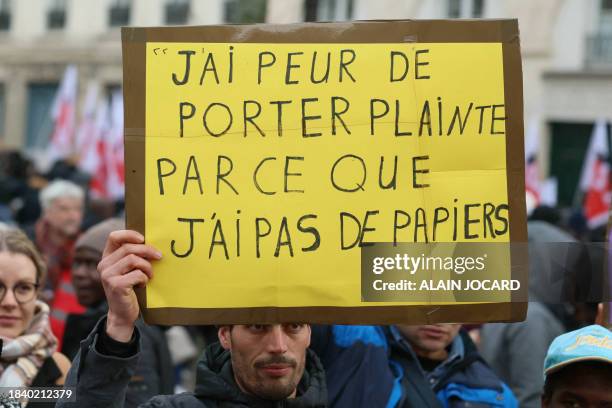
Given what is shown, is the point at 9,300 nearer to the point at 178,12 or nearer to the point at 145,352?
the point at 145,352

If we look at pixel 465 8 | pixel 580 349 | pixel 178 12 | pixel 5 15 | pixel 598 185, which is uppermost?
pixel 5 15

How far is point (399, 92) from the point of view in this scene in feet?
10.5

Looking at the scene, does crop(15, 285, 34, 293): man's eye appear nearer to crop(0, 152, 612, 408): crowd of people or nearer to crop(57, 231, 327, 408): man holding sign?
crop(0, 152, 612, 408): crowd of people

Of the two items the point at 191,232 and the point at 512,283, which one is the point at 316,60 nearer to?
the point at 191,232

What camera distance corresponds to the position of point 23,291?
3902 millimetres

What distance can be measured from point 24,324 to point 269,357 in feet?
3.14

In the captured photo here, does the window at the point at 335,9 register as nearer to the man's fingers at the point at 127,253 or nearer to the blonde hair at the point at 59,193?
the blonde hair at the point at 59,193

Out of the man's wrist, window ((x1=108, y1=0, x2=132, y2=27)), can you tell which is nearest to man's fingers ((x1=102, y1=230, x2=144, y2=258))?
the man's wrist

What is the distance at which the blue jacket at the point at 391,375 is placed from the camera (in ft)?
13.2

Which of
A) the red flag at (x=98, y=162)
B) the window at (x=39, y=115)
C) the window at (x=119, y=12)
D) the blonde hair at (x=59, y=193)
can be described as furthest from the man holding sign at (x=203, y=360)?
the window at (x=39, y=115)

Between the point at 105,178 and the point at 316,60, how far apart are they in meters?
11.4

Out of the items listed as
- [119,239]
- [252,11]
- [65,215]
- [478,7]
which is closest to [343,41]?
[119,239]

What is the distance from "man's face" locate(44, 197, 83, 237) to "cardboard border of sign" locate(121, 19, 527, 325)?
15.1 feet

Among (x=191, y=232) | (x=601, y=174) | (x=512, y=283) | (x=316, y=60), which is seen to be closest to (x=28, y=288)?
(x=191, y=232)
